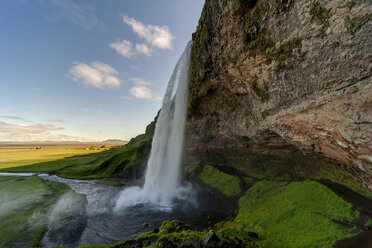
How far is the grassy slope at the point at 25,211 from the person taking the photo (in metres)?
9.37

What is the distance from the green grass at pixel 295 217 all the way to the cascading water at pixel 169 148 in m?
9.11

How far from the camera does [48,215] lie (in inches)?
491

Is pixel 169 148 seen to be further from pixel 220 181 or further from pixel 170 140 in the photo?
pixel 220 181

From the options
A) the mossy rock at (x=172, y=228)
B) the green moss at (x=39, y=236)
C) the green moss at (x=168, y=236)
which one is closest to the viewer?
the green moss at (x=168, y=236)

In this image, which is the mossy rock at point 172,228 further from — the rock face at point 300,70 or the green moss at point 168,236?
the rock face at point 300,70

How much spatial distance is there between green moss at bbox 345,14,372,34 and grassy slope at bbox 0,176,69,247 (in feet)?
60.7

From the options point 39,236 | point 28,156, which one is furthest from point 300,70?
point 28,156

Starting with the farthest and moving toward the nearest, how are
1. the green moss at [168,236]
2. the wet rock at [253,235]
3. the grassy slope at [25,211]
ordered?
the grassy slope at [25,211]
the wet rock at [253,235]
the green moss at [168,236]

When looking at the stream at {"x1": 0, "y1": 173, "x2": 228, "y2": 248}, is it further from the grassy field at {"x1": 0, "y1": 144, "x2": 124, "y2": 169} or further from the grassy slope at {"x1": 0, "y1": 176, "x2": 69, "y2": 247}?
the grassy field at {"x1": 0, "y1": 144, "x2": 124, "y2": 169}

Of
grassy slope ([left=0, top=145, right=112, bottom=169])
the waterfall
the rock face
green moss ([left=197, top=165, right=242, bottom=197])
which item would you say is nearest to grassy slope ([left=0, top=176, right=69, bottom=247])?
the waterfall

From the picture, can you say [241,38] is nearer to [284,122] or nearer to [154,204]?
[284,122]

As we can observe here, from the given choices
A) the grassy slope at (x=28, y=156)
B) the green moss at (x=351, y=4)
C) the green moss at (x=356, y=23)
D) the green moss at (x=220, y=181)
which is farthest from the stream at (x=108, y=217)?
the grassy slope at (x=28, y=156)

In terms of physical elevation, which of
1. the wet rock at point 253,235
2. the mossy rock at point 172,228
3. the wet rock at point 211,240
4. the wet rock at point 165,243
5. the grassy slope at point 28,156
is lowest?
the grassy slope at point 28,156

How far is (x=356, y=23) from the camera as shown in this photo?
5.78 m
